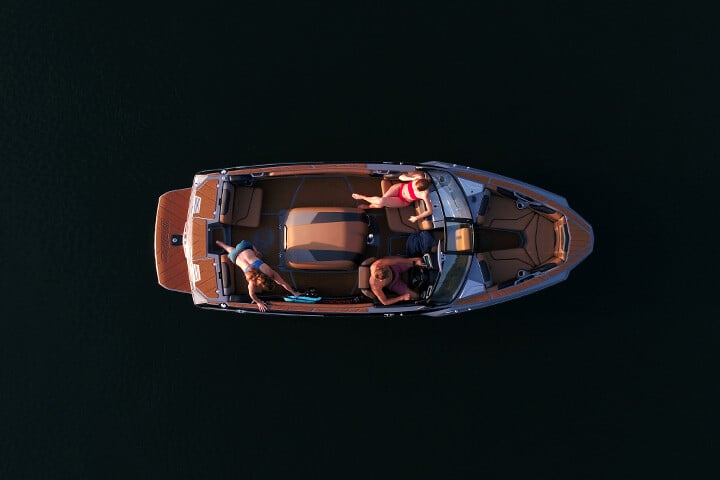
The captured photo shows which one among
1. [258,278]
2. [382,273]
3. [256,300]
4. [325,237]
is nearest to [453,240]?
[382,273]

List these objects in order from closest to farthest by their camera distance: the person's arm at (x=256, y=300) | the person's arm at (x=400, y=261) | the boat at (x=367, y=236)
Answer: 1. the person's arm at (x=400, y=261)
2. the person's arm at (x=256, y=300)
3. the boat at (x=367, y=236)

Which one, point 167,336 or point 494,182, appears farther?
point 167,336

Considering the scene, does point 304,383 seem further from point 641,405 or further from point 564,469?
point 641,405

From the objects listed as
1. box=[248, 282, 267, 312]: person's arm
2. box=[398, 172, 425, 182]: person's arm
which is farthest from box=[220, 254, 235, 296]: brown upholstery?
box=[398, 172, 425, 182]: person's arm

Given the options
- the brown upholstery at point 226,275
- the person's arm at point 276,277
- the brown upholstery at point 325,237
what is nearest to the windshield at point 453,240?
the brown upholstery at point 325,237

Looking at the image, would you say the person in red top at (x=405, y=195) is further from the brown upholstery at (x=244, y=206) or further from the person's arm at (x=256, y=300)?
the person's arm at (x=256, y=300)

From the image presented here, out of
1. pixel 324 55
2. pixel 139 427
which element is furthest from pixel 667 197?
pixel 139 427

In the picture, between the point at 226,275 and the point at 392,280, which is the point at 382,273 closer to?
the point at 392,280
